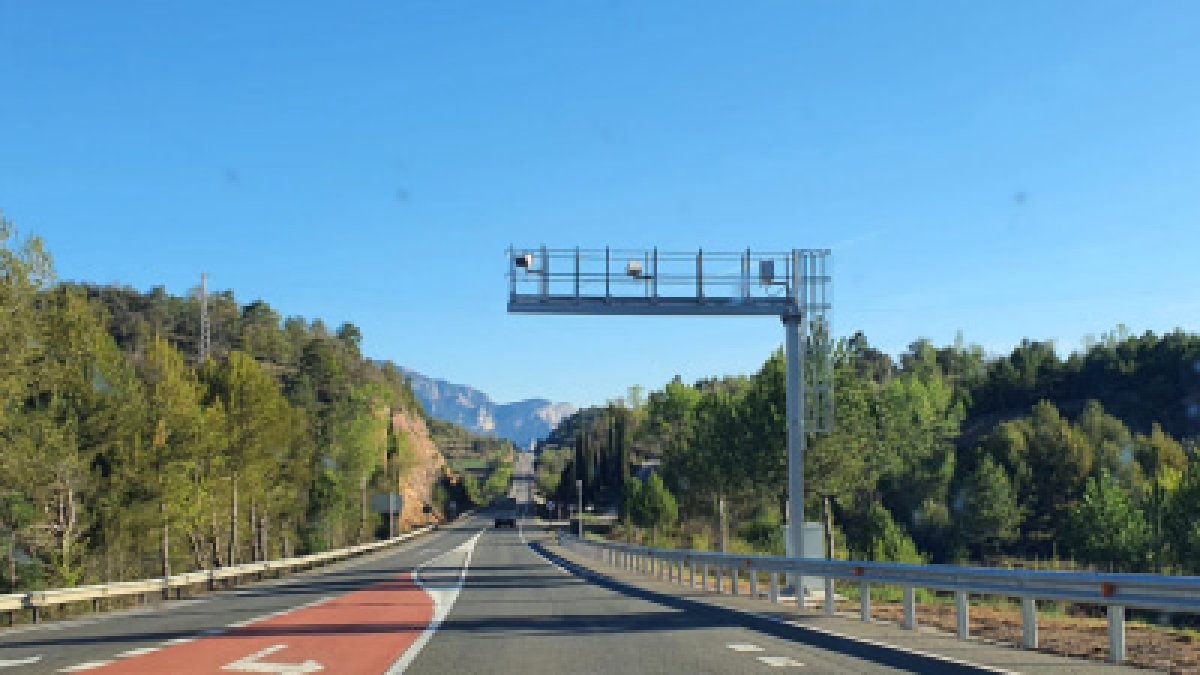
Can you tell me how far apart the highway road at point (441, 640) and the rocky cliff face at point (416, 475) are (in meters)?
130

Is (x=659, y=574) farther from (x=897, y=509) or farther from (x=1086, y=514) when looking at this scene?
(x=897, y=509)

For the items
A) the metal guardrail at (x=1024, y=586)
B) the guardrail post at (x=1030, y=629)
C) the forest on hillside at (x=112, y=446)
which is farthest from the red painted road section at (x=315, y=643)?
the forest on hillside at (x=112, y=446)

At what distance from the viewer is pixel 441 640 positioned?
14.3m

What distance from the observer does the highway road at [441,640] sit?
Result: 1140 cm

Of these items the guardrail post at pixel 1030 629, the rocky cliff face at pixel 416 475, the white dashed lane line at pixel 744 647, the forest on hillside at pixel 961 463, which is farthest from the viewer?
the rocky cliff face at pixel 416 475

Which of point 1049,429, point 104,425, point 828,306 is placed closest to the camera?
point 828,306

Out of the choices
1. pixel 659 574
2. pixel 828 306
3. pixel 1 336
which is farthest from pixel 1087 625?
pixel 1 336

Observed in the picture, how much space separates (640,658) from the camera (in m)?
12.0

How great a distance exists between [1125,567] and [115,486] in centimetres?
6605

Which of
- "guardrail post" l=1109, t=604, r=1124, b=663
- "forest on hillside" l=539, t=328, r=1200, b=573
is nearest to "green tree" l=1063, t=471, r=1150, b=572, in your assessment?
"forest on hillside" l=539, t=328, r=1200, b=573

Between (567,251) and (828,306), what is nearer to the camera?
(828,306)

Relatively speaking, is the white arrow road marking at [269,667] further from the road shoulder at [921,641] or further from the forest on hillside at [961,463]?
the forest on hillside at [961,463]

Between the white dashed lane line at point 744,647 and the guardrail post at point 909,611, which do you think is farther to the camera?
the guardrail post at point 909,611

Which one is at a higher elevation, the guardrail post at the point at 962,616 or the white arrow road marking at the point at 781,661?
the guardrail post at the point at 962,616
